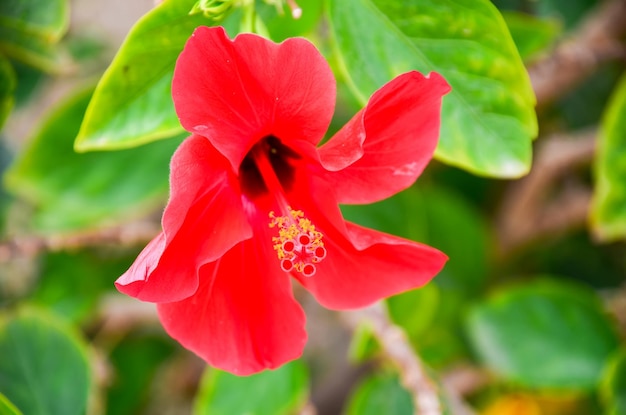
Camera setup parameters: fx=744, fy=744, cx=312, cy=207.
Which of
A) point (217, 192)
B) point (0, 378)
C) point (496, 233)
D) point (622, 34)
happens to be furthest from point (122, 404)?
point (622, 34)

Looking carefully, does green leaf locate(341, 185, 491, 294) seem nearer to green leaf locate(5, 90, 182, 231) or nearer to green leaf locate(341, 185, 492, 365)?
green leaf locate(341, 185, 492, 365)

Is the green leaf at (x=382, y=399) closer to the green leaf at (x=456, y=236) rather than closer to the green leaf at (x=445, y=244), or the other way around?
the green leaf at (x=445, y=244)

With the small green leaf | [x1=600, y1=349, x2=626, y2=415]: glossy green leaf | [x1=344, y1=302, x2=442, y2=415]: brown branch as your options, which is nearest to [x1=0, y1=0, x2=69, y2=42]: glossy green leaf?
[x1=344, y1=302, x2=442, y2=415]: brown branch

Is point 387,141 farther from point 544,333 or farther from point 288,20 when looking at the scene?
point 544,333

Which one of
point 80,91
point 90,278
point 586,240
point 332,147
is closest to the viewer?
point 332,147

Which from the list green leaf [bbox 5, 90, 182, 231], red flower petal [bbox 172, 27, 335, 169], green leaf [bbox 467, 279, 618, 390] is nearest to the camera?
red flower petal [bbox 172, 27, 335, 169]

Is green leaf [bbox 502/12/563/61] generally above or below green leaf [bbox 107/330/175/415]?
above

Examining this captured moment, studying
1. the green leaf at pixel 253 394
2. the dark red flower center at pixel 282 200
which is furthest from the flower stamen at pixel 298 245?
the green leaf at pixel 253 394

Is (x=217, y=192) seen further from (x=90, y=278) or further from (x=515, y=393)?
(x=515, y=393)
